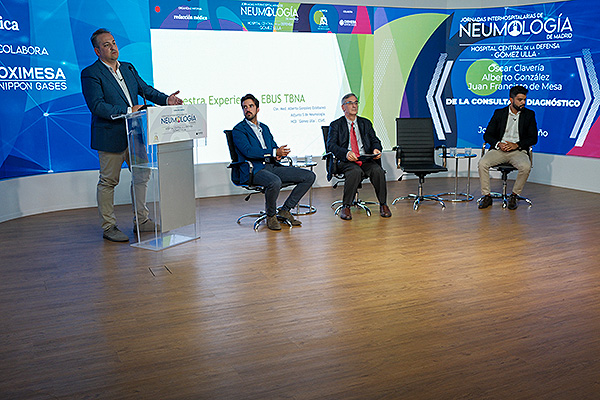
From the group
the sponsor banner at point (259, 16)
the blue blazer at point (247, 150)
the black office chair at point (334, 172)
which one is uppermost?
the sponsor banner at point (259, 16)

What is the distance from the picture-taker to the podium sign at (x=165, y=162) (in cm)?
521

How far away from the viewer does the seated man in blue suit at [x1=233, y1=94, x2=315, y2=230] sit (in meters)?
6.17

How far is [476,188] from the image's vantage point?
8648 mm

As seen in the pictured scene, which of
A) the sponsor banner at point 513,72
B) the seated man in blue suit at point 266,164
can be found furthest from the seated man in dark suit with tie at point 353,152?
the sponsor banner at point 513,72

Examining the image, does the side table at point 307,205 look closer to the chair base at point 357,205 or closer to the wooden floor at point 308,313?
the chair base at point 357,205

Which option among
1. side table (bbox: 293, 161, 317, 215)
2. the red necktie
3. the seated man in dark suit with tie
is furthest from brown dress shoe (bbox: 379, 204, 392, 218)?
side table (bbox: 293, 161, 317, 215)

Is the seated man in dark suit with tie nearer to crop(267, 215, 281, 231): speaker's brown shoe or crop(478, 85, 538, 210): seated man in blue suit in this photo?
crop(267, 215, 281, 231): speaker's brown shoe

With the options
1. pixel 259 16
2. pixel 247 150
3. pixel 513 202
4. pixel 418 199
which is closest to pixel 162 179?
pixel 247 150

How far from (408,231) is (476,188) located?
2932mm

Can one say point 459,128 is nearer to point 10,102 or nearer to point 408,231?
point 408,231

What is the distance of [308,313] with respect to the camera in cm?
384

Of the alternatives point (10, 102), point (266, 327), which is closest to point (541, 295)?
point (266, 327)

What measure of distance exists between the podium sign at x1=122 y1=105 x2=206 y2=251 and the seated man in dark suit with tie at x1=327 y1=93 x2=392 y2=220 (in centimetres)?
181

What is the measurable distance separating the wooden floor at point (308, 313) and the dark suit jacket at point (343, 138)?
0.95 metres
